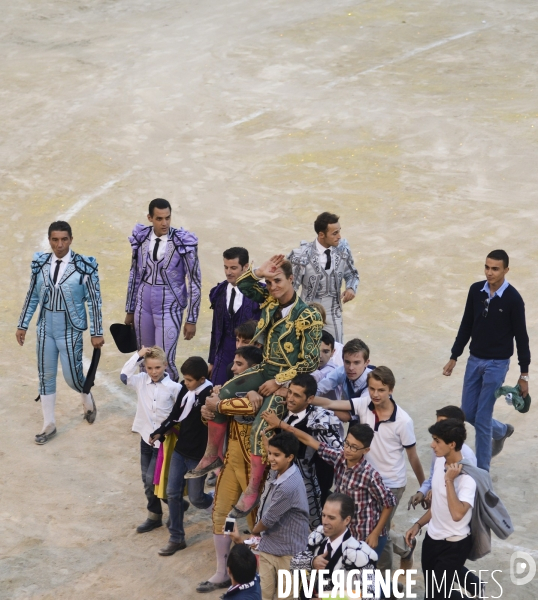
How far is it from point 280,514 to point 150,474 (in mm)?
1665

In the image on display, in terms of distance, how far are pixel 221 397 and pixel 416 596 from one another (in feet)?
6.67

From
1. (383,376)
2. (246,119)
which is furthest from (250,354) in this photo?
(246,119)

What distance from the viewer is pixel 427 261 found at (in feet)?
46.1

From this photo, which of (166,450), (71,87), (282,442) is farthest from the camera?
(71,87)

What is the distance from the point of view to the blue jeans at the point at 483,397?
30.0ft

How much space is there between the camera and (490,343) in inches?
359

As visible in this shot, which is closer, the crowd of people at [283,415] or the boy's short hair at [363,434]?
the crowd of people at [283,415]

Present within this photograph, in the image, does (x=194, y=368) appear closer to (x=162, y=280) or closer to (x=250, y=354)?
(x=250, y=354)

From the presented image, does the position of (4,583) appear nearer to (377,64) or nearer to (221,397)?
(221,397)

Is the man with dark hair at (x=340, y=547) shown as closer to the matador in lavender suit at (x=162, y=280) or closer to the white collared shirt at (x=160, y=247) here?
the matador in lavender suit at (x=162, y=280)

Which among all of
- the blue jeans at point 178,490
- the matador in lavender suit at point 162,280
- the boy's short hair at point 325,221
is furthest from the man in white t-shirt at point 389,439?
the matador in lavender suit at point 162,280

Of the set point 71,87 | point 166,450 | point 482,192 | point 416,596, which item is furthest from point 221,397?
point 71,87

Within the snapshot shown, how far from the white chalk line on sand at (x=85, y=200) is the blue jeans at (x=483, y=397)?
7321 mm

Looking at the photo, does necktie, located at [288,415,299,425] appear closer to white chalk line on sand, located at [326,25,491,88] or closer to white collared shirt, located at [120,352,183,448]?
white collared shirt, located at [120,352,183,448]
